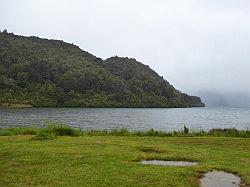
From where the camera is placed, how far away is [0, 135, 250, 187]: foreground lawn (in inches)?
543

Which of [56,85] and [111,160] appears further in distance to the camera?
[56,85]

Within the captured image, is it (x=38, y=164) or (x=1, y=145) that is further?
(x=1, y=145)

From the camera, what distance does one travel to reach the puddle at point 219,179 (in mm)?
13727

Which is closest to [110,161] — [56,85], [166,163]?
[166,163]

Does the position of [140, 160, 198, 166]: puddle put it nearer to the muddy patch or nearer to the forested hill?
the muddy patch

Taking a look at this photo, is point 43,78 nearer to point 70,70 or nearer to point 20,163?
point 70,70

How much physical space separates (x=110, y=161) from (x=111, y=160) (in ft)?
0.73

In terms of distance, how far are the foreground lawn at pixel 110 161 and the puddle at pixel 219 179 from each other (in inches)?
11.1

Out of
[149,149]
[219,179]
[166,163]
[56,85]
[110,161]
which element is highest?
[56,85]

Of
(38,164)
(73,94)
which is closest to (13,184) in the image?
(38,164)

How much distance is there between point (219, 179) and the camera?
47.5 ft

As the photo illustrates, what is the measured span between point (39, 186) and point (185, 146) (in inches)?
472

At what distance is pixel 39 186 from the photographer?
1280cm

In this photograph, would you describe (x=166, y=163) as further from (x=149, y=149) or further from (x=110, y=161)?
(x=149, y=149)
